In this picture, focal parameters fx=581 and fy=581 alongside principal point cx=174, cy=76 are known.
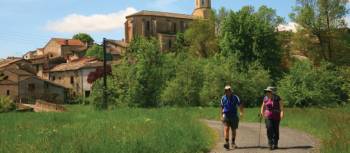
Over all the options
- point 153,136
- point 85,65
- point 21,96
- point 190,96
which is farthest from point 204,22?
point 153,136

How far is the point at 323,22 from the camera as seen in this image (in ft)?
224

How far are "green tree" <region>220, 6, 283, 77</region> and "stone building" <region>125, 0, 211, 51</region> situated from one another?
6115 cm

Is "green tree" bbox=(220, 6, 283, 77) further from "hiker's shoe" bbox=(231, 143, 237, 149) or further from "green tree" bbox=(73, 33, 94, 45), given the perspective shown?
"green tree" bbox=(73, 33, 94, 45)

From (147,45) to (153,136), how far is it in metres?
42.5

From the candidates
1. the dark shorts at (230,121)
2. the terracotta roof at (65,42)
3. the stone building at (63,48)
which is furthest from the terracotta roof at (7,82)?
the dark shorts at (230,121)

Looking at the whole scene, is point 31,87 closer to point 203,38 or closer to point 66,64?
point 66,64

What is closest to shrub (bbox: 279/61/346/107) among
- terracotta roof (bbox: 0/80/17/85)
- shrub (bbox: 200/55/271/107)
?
shrub (bbox: 200/55/271/107)

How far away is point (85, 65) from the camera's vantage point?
10494cm

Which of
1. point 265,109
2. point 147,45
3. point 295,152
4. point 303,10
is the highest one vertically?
point 303,10

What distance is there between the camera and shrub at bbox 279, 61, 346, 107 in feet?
174

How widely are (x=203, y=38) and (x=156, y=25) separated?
4381 centimetres

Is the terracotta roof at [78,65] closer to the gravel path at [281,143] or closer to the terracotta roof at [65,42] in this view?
the terracotta roof at [65,42]

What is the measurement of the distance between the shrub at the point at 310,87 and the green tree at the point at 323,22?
12622 mm

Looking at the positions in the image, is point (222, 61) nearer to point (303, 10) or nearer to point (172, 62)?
point (172, 62)
